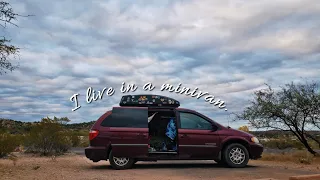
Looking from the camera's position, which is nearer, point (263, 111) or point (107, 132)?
point (107, 132)

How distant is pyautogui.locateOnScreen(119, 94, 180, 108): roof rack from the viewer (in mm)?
12258

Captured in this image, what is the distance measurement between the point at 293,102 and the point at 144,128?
6.74 metres

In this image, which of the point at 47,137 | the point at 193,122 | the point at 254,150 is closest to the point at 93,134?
the point at 193,122

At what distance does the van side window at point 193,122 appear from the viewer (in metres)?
12.2

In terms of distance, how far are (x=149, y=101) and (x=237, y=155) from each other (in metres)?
3.19

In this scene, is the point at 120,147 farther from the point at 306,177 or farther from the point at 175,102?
the point at 306,177

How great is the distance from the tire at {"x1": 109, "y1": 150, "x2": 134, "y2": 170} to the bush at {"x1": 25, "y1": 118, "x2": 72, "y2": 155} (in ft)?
29.8

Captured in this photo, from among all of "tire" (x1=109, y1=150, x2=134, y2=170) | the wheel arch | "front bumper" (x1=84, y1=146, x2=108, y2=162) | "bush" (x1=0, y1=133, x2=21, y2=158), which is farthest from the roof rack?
"bush" (x1=0, y1=133, x2=21, y2=158)

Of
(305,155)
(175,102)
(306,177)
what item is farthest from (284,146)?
(306,177)

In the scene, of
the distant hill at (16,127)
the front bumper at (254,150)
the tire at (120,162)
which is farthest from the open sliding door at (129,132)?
the front bumper at (254,150)

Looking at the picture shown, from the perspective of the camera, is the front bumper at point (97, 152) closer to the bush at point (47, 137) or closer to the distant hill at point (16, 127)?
the distant hill at point (16, 127)

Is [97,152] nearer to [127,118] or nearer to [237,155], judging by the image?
[127,118]

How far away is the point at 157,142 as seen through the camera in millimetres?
12648

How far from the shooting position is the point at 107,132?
11773 millimetres
